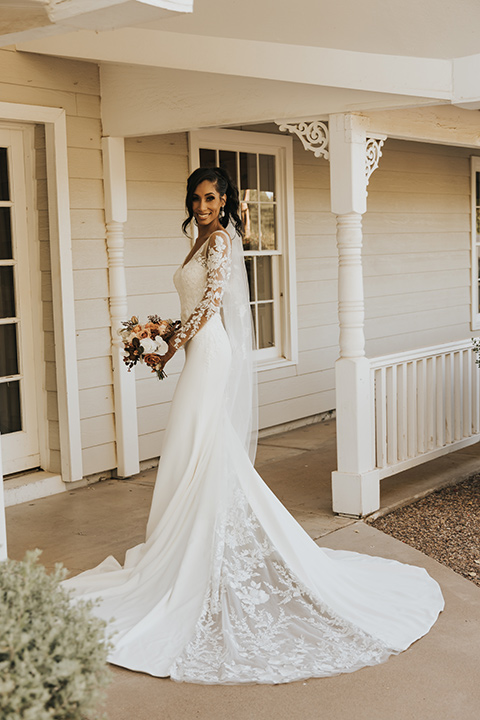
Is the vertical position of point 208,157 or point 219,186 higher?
point 208,157

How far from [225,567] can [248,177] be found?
182 inches

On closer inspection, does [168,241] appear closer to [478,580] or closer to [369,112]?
[369,112]

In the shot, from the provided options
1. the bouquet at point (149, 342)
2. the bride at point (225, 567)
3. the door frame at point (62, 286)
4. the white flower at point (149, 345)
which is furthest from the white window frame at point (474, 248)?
A: the white flower at point (149, 345)

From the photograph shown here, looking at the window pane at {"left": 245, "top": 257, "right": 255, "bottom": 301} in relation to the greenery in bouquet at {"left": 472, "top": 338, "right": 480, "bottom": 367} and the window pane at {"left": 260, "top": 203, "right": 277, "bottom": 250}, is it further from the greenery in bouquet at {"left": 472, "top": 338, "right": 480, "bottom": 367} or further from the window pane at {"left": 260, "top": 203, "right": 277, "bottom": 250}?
the greenery in bouquet at {"left": 472, "top": 338, "right": 480, "bottom": 367}

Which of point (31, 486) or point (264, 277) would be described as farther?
point (264, 277)

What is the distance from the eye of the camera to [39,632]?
6.25ft

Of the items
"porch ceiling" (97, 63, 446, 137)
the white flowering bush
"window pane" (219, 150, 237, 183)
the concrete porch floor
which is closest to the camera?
the white flowering bush

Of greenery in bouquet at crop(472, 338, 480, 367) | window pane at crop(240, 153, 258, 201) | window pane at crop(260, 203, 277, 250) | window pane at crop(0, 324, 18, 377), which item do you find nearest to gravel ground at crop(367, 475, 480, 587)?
greenery in bouquet at crop(472, 338, 480, 367)

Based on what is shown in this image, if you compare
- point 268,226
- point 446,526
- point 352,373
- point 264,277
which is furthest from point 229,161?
point 446,526

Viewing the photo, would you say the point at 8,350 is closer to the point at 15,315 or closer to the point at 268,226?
the point at 15,315

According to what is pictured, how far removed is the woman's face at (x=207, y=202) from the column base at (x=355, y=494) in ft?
6.35

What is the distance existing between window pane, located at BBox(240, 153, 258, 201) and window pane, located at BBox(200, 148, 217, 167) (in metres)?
0.37

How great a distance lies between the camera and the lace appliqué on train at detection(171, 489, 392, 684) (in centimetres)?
329

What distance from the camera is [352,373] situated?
526 centimetres
